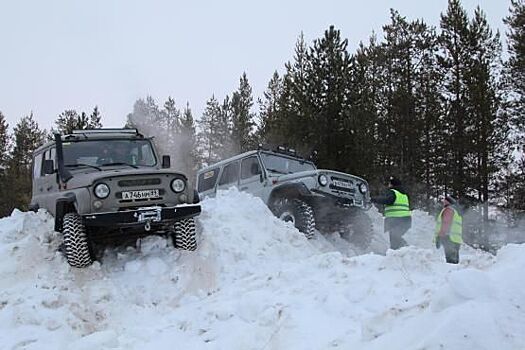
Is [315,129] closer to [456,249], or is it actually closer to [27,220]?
[456,249]

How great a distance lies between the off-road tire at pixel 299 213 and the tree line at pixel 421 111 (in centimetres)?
782

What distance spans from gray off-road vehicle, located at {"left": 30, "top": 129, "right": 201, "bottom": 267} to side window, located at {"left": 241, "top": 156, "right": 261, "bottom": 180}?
3295 mm

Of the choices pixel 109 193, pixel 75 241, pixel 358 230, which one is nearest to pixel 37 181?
pixel 75 241

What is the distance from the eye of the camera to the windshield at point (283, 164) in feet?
38.9

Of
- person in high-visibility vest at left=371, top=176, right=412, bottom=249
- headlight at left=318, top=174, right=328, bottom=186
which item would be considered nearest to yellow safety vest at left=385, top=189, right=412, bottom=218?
person in high-visibility vest at left=371, top=176, right=412, bottom=249

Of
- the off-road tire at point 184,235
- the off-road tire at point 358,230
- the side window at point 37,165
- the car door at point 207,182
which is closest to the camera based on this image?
the off-road tire at point 184,235

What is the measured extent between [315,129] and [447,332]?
15.5 meters

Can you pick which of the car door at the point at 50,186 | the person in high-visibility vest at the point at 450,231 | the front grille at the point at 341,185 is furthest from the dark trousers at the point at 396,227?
the car door at the point at 50,186

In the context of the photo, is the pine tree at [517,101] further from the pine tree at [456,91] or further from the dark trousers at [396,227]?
the dark trousers at [396,227]

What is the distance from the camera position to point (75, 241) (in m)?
7.31

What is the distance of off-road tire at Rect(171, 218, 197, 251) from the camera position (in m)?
7.92

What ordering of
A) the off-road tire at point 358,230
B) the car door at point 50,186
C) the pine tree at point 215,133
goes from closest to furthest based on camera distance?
1. the car door at point 50,186
2. the off-road tire at point 358,230
3. the pine tree at point 215,133

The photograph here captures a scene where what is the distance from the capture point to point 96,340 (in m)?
5.24

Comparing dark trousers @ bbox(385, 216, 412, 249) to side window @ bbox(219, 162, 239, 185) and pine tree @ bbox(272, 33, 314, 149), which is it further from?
pine tree @ bbox(272, 33, 314, 149)
